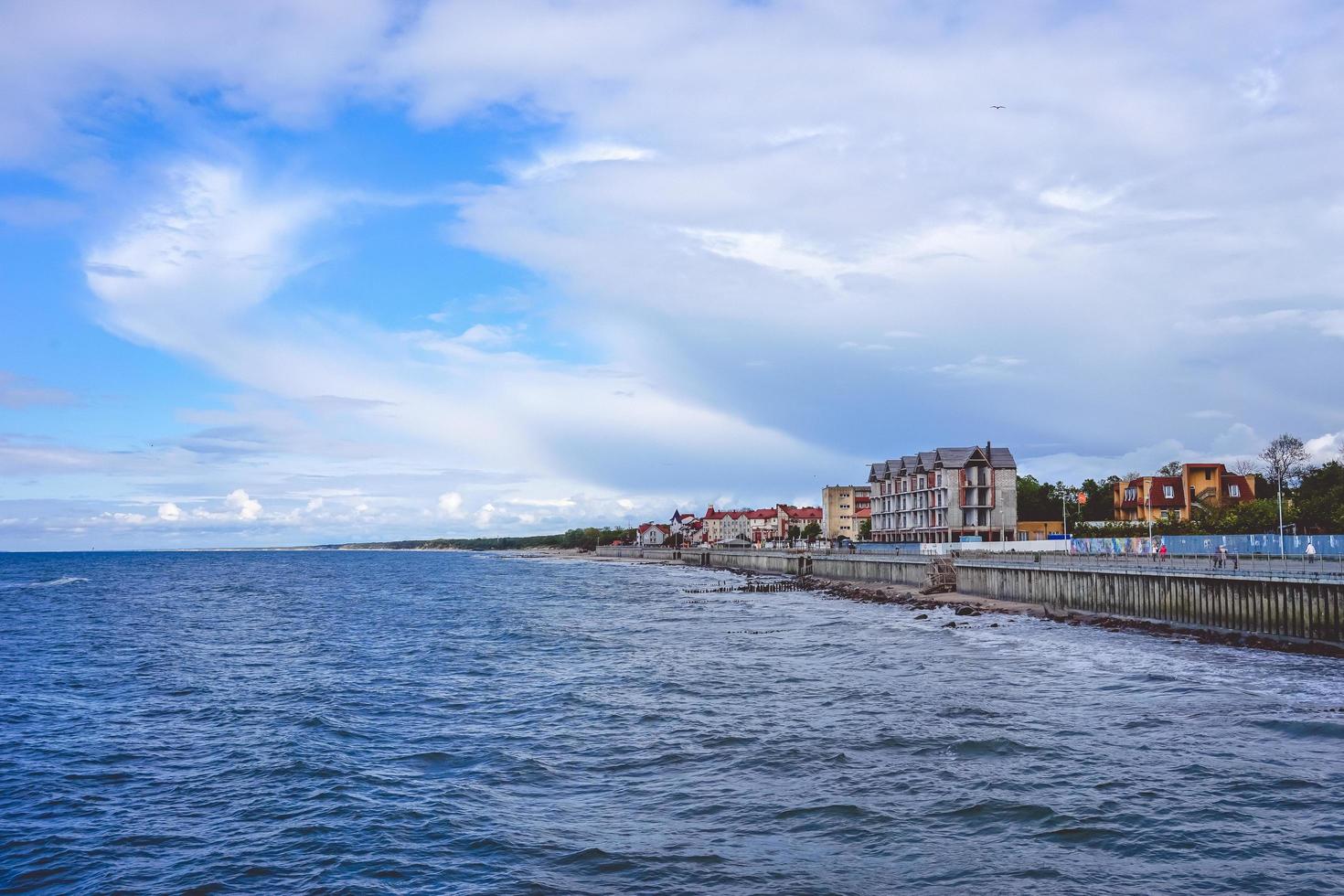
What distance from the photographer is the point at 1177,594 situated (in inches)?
1702

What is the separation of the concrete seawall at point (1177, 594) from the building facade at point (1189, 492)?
183ft

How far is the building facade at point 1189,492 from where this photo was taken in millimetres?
113125

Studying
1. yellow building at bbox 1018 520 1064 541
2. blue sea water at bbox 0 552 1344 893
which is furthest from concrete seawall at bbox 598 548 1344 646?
yellow building at bbox 1018 520 1064 541

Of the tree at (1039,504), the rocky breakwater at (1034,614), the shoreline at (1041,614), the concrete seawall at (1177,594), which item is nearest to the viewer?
the concrete seawall at (1177,594)

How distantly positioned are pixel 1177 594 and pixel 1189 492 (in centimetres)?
8354

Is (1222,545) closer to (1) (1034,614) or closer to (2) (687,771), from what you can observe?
(1) (1034,614)

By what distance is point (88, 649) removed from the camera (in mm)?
44219

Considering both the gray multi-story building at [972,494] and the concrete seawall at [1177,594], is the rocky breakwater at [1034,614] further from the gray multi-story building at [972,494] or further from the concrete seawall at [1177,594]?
the gray multi-story building at [972,494]

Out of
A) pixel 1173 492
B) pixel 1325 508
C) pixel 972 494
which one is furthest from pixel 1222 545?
pixel 1173 492

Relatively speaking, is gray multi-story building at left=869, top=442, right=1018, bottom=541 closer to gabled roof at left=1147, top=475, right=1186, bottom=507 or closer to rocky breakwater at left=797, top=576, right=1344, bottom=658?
gabled roof at left=1147, top=475, right=1186, bottom=507

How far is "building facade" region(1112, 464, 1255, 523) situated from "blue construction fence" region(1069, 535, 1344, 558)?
4177 cm

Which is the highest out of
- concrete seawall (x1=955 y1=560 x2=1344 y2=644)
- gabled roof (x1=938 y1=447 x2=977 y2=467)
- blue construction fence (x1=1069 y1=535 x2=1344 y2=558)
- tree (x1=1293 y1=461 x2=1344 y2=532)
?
gabled roof (x1=938 y1=447 x2=977 y2=467)

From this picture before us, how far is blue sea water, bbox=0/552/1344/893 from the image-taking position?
13.8m

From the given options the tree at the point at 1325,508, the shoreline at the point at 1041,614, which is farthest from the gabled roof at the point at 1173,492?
the shoreline at the point at 1041,614
